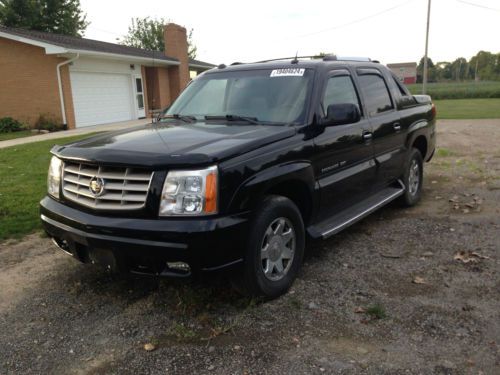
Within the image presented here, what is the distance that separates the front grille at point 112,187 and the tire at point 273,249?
2.66ft

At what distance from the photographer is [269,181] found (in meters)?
3.40

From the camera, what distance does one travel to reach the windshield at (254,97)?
4102 millimetres

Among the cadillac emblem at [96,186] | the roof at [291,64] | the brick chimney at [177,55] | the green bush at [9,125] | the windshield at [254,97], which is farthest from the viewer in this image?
the brick chimney at [177,55]

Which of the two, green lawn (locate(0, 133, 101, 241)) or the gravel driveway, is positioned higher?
green lawn (locate(0, 133, 101, 241))

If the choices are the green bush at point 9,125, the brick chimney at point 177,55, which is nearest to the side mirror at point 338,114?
the green bush at point 9,125

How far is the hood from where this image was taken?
3066 mm

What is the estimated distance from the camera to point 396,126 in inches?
215

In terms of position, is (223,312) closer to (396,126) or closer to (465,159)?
(396,126)

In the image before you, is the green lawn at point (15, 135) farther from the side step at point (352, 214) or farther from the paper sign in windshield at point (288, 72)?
the side step at point (352, 214)

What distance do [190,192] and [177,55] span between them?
25.2m

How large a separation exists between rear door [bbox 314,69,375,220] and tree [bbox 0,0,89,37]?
34.6m

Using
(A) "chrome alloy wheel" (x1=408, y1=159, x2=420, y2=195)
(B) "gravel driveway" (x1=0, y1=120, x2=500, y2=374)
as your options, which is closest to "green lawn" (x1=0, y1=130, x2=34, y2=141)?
(B) "gravel driveway" (x1=0, y1=120, x2=500, y2=374)

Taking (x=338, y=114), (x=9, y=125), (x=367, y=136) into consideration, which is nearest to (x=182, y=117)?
(x=338, y=114)

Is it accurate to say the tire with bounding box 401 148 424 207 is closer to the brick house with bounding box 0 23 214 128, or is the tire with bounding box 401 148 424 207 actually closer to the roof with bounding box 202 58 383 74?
the roof with bounding box 202 58 383 74
